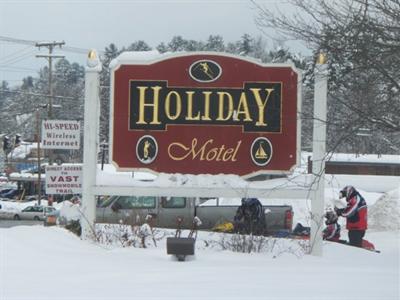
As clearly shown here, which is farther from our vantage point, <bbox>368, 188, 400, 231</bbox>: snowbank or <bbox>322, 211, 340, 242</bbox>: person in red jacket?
<bbox>368, 188, 400, 231</bbox>: snowbank

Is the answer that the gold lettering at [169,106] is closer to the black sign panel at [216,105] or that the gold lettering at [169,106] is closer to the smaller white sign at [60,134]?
the black sign panel at [216,105]

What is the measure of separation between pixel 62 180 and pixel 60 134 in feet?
3.09

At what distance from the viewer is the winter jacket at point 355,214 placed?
1446 cm

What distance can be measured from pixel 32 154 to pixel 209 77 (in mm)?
77031

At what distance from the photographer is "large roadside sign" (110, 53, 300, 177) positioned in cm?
1068

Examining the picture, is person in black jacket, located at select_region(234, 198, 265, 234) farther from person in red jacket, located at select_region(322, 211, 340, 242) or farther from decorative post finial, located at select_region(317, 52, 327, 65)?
person in red jacket, located at select_region(322, 211, 340, 242)

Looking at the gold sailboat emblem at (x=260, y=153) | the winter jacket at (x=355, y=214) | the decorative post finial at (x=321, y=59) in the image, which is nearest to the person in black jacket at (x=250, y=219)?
the gold sailboat emblem at (x=260, y=153)

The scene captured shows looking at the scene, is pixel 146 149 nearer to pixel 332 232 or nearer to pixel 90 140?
pixel 90 140

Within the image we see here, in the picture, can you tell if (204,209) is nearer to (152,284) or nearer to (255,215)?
(255,215)

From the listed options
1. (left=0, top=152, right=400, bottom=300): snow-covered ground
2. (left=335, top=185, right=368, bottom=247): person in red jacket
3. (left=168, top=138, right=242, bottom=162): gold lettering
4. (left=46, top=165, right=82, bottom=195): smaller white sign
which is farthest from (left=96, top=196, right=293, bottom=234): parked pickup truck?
(left=168, top=138, right=242, bottom=162): gold lettering

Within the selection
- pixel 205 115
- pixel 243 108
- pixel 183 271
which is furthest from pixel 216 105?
pixel 183 271

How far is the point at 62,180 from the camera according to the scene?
13234 millimetres

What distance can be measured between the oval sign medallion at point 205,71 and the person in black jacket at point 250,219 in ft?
7.91

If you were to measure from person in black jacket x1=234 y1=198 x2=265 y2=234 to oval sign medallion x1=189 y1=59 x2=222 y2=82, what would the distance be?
94.9 inches
